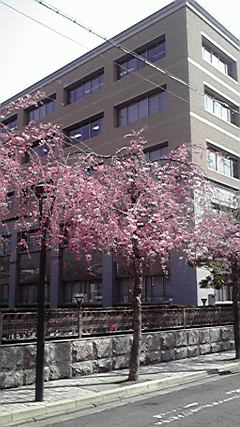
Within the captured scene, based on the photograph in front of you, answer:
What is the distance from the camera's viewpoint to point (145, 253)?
12.4 metres

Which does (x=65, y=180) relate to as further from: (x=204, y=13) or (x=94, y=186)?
(x=204, y=13)

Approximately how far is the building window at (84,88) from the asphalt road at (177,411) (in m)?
29.8

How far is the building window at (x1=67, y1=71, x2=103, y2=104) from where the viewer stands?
36.6 metres

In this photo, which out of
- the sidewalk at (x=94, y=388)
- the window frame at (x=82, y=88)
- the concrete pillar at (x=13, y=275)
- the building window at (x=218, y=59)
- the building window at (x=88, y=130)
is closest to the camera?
the sidewalk at (x=94, y=388)

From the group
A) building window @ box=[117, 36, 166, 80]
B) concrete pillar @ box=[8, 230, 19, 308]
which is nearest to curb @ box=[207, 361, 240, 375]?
building window @ box=[117, 36, 166, 80]

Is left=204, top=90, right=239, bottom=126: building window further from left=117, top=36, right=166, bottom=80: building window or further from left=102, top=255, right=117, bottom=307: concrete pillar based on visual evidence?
left=102, top=255, right=117, bottom=307: concrete pillar

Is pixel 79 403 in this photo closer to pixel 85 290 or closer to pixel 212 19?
pixel 85 290

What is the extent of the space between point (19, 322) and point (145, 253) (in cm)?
389

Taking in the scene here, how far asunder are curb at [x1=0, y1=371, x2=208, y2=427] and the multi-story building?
1480 cm

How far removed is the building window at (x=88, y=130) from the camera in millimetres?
35375

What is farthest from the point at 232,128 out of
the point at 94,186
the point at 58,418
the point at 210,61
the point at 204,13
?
the point at 58,418

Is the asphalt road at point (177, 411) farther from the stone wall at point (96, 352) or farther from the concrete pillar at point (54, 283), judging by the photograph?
the concrete pillar at point (54, 283)

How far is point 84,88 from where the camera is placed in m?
37.8

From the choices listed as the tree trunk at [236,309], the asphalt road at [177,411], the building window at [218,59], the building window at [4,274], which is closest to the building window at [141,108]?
the building window at [218,59]
